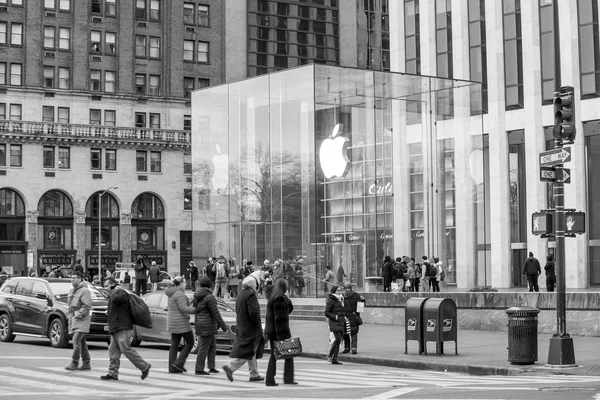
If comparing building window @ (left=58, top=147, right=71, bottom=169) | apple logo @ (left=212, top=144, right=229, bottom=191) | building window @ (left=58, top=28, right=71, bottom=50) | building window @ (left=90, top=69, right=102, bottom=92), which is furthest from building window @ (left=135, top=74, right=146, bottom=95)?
apple logo @ (left=212, top=144, right=229, bottom=191)

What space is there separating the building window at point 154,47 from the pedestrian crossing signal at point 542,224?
242 ft

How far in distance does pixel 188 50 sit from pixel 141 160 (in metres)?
11.0

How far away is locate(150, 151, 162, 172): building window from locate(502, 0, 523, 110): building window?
143ft

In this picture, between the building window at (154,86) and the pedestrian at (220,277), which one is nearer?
the pedestrian at (220,277)

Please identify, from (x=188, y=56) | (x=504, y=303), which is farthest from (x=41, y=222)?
(x=504, y=303)

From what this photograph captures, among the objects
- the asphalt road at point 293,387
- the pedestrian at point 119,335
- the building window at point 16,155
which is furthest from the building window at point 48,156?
the pedestrian at point 119,335

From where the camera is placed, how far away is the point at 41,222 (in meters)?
84.1

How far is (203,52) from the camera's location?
3666 inches

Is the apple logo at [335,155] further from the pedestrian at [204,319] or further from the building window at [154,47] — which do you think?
the building window at [154,47]

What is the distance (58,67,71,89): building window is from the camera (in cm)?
8625

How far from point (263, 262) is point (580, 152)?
57.3ft

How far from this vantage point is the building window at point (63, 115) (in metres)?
86.6

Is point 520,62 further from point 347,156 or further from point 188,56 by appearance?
point 188,56

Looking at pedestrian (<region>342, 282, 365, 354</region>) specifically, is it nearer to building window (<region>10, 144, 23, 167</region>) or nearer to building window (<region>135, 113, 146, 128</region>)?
building window (<region>10, 144, 23, 167</region>)
